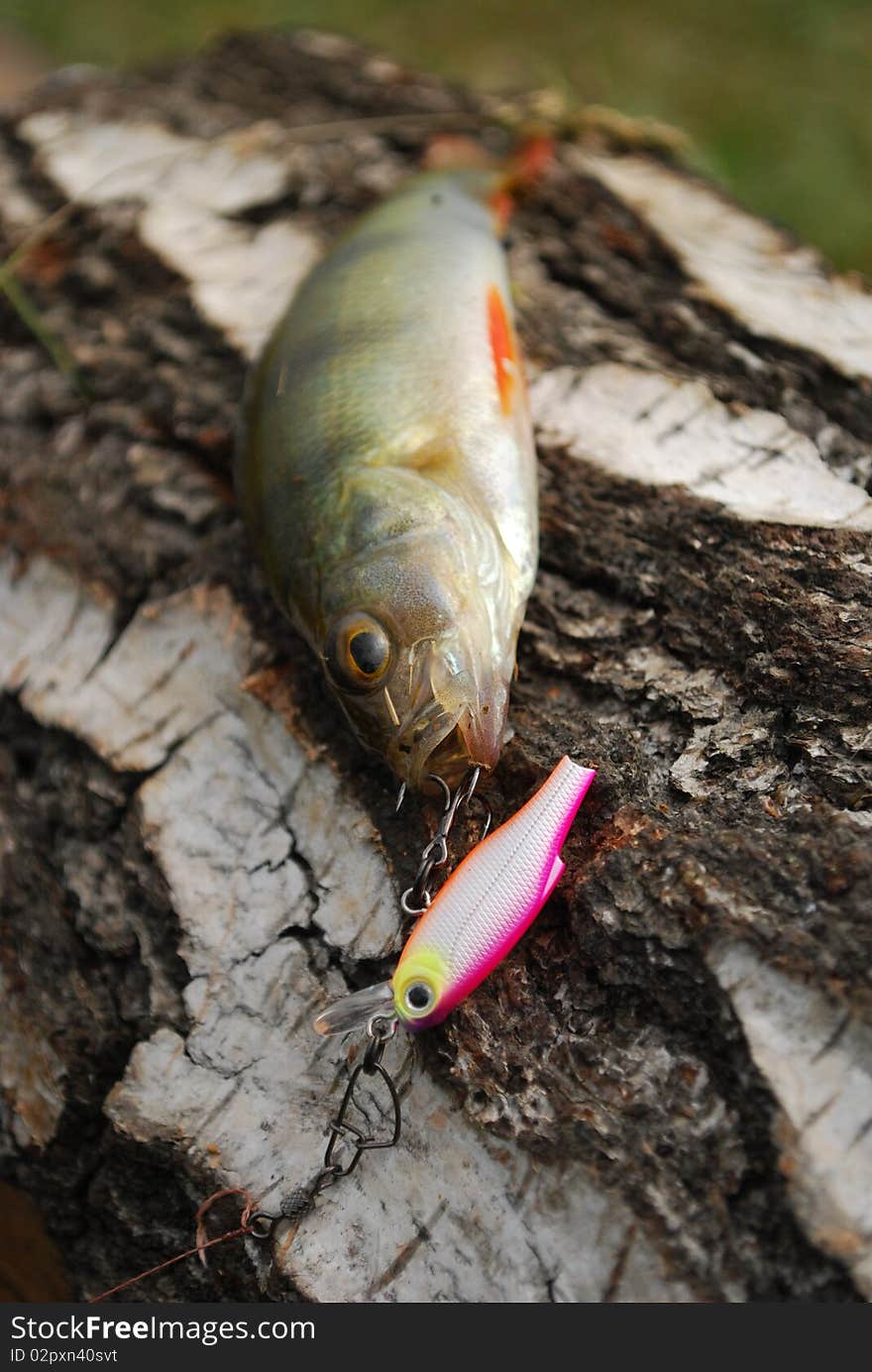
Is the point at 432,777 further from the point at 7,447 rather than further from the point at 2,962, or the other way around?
the point at 7,447

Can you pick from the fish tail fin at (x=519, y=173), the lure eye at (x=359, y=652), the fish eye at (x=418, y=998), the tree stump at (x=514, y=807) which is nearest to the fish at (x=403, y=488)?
the lure eye at (x=359, y=652)

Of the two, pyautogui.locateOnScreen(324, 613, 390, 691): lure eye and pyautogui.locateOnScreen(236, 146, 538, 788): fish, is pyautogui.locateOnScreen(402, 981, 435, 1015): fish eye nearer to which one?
pyautogui.locateOnScreen(236, 146, 538, 788): fish

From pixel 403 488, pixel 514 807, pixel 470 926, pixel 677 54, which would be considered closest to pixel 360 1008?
pixel 470 926

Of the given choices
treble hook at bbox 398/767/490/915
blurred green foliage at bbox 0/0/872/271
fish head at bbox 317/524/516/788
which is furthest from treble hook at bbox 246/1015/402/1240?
blurred green foliage at bbox 0/0/872/271

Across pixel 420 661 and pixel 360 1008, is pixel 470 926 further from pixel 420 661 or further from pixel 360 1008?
pixel 420 661

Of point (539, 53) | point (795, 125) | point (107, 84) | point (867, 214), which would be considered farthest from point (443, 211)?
point (539, 53)

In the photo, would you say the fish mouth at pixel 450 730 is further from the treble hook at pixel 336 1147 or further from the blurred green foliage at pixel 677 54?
the blurred green foliage at pixel 677 54
